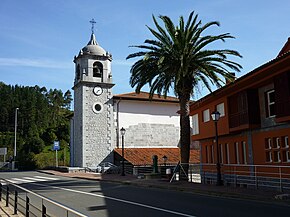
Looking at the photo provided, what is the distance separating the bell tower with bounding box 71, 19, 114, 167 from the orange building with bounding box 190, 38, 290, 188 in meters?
17.3

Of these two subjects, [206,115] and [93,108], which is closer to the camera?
[206,115]

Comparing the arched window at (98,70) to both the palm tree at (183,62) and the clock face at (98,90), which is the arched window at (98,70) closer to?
the clock face at (98,90)

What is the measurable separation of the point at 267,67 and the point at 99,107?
90.3 feet

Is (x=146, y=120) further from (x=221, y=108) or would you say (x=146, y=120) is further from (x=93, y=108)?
(x=221, y=108)

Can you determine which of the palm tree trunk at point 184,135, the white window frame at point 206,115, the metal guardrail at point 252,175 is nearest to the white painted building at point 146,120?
the white window frame at point 206,115

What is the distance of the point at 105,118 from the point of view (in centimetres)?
4194

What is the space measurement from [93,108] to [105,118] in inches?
74.5

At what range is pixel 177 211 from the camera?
11.0m

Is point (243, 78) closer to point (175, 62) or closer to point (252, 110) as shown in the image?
point (252, 110)

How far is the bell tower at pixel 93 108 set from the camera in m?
40.8

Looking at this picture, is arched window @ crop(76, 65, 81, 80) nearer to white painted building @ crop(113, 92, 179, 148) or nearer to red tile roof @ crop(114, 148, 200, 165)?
white painted building @ crop(113, 92, 179, 148)

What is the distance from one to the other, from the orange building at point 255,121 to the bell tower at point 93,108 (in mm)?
17333

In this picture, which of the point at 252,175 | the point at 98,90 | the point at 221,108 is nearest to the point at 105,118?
the point at 98,90

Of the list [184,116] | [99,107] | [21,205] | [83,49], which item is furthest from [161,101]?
[21,205]
